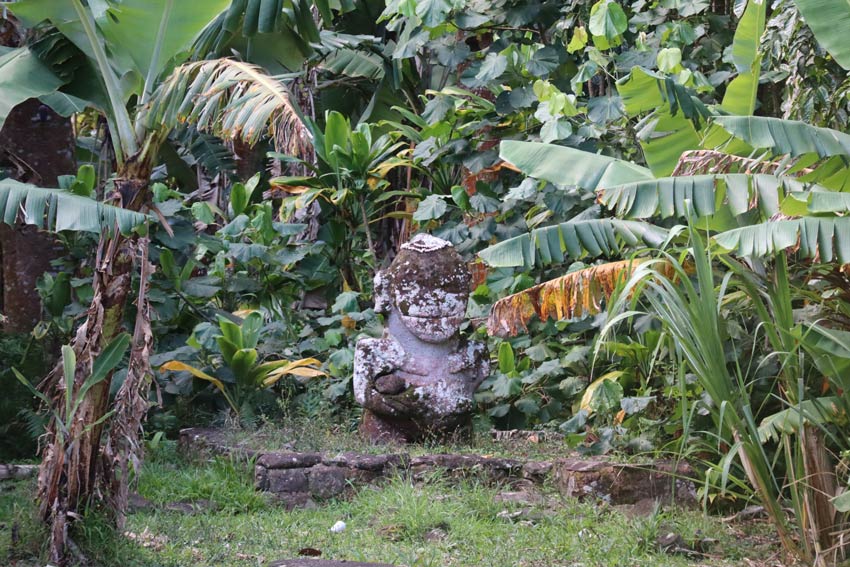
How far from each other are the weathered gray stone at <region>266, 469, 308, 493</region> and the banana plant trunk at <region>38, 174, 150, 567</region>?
1.58 metres

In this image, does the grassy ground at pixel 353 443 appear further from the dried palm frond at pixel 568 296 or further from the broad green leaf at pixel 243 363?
the dried palm frond at pixel 568 296

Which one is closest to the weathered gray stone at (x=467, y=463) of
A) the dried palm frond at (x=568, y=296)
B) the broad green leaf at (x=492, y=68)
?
the dried palm frond at (x=568, y=296)

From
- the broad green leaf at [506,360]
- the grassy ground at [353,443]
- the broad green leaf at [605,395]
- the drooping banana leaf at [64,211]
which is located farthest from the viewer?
the broad green leaf at [506,360]

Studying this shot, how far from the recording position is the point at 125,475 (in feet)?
16.2

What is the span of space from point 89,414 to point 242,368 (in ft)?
10.9

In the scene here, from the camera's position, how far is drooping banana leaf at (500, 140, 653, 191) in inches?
221

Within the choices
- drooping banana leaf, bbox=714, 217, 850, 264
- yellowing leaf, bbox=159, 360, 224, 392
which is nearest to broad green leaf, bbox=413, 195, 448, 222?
yellowing leaf, bbox=159, 360, 224, 392

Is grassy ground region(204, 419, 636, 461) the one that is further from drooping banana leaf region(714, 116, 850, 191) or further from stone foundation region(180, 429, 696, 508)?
drooping banana leaf region(714, 116, 850, 191)

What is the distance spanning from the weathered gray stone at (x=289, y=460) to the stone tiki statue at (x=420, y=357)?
809 mm

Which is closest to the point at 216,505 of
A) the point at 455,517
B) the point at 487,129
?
the point at 455,517

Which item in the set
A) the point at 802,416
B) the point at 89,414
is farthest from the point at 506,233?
the point at 89,414

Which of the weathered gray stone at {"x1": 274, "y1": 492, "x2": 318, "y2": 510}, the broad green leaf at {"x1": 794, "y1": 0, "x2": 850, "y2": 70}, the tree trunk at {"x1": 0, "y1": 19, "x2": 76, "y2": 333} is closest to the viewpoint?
the broad green leaf at {"x1": 794, "y1": 0, "x2": 850, "y2": 70}

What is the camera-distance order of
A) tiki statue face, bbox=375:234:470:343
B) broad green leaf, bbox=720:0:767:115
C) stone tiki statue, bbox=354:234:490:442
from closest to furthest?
1. broad green leaf, bbox=720:0:767:115
2. stone tiki statue, bbox=354:234:490:442
3. tiki statue face, bbox=375:234:470:343

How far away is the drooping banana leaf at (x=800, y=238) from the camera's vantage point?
4.78 m
